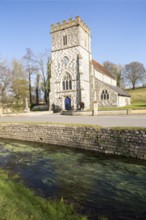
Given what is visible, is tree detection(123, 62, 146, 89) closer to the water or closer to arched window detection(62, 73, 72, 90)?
arched window detection(62, 73, 72, 90)

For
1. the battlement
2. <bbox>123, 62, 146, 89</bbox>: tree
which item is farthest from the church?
<bbox>123, 62, 146, 89</bbox>: tree

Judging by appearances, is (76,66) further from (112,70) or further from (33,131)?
(112,70)

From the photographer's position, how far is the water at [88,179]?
5.22 m

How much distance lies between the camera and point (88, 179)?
7.16 metres

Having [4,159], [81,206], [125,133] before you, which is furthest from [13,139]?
[81,206]

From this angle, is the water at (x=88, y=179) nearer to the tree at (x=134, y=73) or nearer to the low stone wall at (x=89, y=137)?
the low stone wall at (x=89, y=137)

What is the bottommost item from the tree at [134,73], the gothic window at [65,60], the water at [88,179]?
the water at [88,179]

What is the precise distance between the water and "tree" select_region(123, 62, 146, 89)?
202ft

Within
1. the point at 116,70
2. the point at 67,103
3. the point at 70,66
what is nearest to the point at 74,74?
the point at 70,66

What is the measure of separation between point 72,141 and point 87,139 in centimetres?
131

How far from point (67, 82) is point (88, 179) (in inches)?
1050

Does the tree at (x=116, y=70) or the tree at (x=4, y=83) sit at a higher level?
the tree at (x=116, y=70)

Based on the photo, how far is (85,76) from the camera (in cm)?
3266

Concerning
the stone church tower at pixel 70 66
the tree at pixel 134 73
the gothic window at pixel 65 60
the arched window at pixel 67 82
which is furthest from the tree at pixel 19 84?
the tree at pixel 134 73
